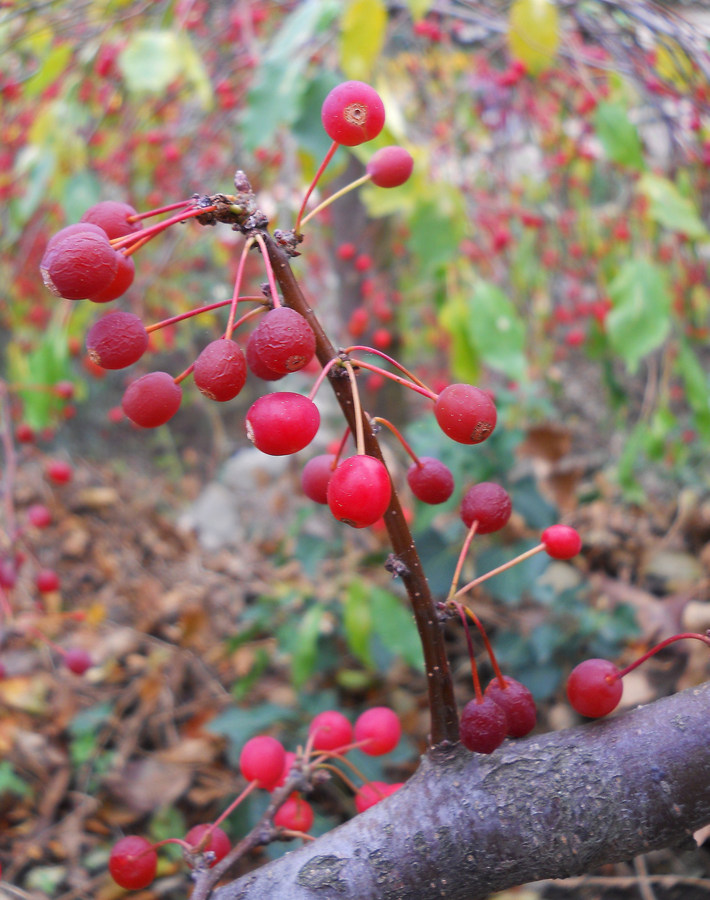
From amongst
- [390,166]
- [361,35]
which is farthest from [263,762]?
[361,35]

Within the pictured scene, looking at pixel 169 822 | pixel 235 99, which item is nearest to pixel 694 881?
pixel 169 822

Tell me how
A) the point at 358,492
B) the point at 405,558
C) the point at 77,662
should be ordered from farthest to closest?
the point at 77,662 < the point at 405,558 < the point at 358,492

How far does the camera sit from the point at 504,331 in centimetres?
150

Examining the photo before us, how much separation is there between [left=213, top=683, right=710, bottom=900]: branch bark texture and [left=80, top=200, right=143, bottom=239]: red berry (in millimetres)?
513

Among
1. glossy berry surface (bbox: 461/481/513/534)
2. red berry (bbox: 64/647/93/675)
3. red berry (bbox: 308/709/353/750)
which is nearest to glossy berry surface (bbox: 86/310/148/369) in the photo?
glossy berry surface (bbox: 461/481/513/534)

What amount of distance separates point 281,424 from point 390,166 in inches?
12.5

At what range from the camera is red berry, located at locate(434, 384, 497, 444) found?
0.50 metres

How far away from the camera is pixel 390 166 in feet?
2.14

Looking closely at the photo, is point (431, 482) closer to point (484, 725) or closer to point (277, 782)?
point (484, 725)

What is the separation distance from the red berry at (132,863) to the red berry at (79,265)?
1.59ft

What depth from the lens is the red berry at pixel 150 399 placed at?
0.53 metres

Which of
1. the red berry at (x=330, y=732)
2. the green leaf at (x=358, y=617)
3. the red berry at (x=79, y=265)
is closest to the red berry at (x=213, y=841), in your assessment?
the red berry at (x=330, y=732)

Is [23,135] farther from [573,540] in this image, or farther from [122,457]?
[573,540]

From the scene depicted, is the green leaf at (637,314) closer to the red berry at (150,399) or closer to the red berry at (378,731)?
the red berry at (378,731)
